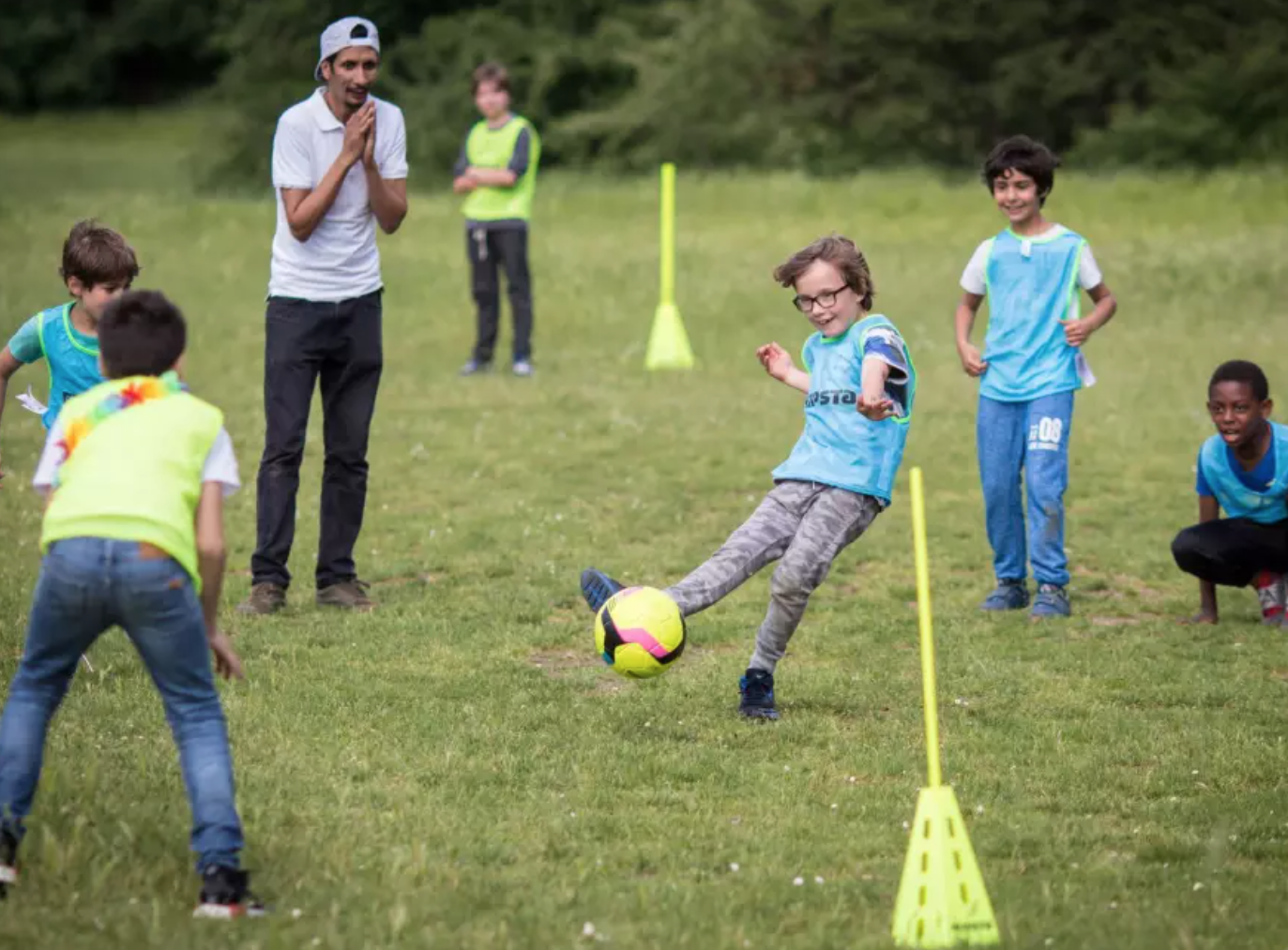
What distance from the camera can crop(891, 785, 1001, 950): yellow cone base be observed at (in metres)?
4.86

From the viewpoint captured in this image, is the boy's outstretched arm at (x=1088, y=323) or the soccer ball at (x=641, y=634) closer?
the soccer ball at (x=641, y=634)

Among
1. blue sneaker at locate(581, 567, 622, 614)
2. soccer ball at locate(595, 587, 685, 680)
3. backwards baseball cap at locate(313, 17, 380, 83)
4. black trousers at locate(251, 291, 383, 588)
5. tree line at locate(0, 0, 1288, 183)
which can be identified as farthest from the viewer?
tree line at locate(0, 0, 1288, 183)

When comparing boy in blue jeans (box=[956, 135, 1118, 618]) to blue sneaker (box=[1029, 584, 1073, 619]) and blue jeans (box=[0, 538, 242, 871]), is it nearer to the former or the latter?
blue sneaker (box=[1029, 584, 1073, 619])

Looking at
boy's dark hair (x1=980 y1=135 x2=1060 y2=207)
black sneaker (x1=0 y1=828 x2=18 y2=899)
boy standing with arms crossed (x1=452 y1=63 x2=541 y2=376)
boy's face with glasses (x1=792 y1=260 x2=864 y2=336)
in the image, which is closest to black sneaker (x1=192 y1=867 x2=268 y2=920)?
black sneaker (x1=0 y1=828 x2=18 y2=899)

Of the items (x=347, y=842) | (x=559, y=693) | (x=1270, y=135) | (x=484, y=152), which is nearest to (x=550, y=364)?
(x=484, y=152)

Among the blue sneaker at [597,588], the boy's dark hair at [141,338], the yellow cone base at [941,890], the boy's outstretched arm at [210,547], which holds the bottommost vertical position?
the yellow cone base at [941,890]

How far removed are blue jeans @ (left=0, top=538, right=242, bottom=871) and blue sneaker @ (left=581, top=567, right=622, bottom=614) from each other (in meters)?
2.35

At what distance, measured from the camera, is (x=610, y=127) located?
1443 inches

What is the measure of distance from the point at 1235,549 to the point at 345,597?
414 centimetres

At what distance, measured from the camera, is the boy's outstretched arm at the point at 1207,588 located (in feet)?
29.6

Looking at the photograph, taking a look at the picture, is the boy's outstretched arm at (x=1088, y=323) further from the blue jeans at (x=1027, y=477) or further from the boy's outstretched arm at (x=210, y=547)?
the boy's outstretched arm at (x=210, y=547)

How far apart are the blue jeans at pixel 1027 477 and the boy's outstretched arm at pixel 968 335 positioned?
164 millimetres

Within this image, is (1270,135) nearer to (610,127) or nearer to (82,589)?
(610,127)

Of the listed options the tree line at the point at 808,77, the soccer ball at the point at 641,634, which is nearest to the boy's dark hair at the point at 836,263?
the soccer ball at the point at 641,634
